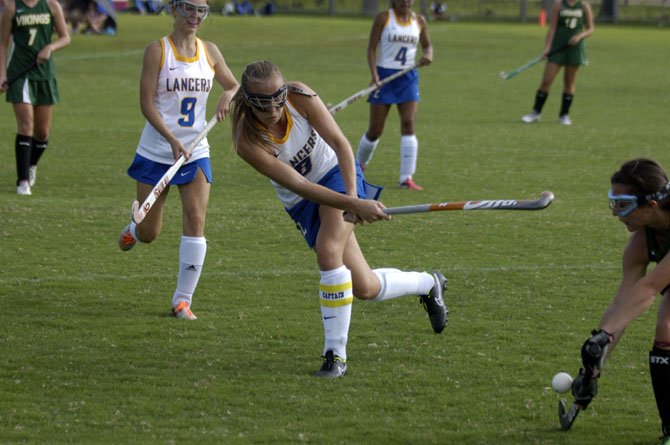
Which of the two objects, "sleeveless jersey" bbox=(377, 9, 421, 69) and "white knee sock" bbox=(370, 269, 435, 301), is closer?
"white knee sock" bbox=(370, 269, 435, 301)

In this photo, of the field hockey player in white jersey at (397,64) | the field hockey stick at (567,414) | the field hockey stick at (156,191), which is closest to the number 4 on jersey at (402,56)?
the field hockey player in white jersey at (397,64)

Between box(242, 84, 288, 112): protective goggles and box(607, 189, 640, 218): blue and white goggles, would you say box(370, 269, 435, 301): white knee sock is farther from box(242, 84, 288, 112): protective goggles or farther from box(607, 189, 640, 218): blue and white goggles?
box(607, 189, 640, 218): blue and white goggles

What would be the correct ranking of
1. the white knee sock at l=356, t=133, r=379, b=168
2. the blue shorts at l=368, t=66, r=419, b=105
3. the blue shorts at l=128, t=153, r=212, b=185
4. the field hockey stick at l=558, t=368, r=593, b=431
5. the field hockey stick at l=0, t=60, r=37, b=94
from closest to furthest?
the field hockey stick at l=558, t=368, r=593, b=431 → the blue shorts at l=128, t=153, r=212, b=185 → the field hockey stick at l=0, t=60, r=37, b=94 → the blue shorts at l=368, t=66, r=419, b=105 → the white knee sock at l=356, t=133, r=379, b=168

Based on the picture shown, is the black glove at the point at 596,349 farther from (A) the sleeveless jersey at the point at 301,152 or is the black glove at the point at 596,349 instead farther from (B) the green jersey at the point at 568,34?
(B) the green jersey at the point at 568,34

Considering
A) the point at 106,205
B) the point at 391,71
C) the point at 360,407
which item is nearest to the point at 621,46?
the point at 391,71

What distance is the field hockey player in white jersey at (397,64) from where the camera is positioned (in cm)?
1134

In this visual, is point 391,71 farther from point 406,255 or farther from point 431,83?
point 431,83

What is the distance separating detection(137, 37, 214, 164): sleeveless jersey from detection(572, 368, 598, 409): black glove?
300 cm

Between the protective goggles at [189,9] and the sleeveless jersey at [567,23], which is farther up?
the protective goggles at [189,9]

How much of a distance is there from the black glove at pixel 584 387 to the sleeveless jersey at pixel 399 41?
7423 mm

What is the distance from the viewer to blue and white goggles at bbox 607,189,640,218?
4410 millimetres

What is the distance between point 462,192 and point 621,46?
78.8 feet

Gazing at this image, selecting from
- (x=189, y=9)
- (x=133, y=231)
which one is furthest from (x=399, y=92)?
(x=189, y=9)

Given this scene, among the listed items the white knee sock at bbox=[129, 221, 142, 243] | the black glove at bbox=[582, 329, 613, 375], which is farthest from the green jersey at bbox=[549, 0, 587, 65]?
the black glove at bbox=[582, 329, 613, 375]
